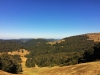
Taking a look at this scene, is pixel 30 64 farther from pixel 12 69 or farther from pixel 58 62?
pixel 12 69

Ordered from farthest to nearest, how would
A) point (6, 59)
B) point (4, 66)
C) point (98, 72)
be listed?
point (6, 59), point (4, 66), point (98, 72)

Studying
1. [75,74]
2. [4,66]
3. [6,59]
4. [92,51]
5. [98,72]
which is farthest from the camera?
[92,51]

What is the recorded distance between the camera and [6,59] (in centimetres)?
8844

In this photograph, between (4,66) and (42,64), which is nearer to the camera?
(4,66)

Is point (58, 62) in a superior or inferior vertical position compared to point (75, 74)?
inferior

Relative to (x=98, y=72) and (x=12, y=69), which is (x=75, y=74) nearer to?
(x=98, y=72)

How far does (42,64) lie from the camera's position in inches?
5827

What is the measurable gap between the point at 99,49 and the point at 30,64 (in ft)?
241

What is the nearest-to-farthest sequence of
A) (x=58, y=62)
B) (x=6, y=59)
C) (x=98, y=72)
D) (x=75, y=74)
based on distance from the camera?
1. (x=98, y=72)
2. (x=75, y=74)
3. (x=6, y=59)
4. (x=58, y=62)

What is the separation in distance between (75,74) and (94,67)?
23.1 ft

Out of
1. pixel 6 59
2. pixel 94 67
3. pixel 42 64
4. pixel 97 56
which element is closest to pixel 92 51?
pixel 97 56

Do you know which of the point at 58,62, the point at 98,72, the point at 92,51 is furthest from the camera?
the point at 58,62

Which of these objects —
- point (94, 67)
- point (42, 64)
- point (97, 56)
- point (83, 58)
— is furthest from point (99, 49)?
point (42, 64)

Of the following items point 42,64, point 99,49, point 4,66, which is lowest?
point 42,64
